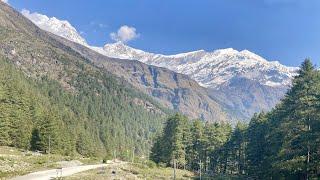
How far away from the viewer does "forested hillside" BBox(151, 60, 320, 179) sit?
53.8 m

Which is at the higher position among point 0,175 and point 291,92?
point 291,92

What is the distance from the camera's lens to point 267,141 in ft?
266

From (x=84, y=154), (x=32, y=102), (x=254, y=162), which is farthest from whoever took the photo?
(x=84, y=154)

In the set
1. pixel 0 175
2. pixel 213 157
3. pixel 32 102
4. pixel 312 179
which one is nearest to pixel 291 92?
pixel 312 179

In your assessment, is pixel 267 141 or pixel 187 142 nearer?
pixel 267 141

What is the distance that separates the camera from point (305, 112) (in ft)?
175

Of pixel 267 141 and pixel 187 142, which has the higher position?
pixel 187 142

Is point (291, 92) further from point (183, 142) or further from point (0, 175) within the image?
point (183, 142)

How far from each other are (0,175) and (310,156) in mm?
37405

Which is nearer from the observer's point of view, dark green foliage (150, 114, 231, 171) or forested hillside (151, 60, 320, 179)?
forested hillside (151, 60, 320, 179)

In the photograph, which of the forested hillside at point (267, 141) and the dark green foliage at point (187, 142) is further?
the dark green foliage at point (187, 142)

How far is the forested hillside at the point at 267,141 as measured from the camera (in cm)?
5375

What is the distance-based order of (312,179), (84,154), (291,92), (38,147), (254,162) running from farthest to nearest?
(84,154) → (38,147) → (254,162) → (291,92) → (312,179)

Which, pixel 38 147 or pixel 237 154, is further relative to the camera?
pixel 237 154
